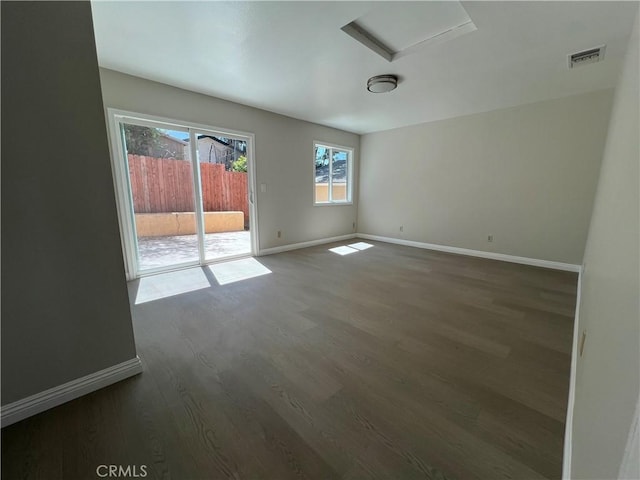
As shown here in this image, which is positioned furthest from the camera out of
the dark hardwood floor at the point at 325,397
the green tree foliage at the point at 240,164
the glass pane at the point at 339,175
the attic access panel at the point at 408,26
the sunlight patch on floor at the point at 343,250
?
the glass pane at the point at 339,175

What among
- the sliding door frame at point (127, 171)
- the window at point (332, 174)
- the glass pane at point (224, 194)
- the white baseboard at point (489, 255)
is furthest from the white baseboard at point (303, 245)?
the sliding door frame at point (127, 171)

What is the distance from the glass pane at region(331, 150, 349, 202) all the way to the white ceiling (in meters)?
2.09

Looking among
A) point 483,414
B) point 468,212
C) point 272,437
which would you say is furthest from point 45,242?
point 468,212

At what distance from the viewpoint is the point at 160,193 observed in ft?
11.6

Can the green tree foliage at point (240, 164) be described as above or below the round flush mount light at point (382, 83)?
below

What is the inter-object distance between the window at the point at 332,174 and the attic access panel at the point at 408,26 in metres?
2.98

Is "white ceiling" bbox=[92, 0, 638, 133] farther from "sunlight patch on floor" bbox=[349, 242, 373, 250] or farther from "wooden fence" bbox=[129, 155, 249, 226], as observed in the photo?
"sunlight patch on floor" bbox=[349, 242, 373, 250]

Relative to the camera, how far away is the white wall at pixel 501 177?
3.60 m

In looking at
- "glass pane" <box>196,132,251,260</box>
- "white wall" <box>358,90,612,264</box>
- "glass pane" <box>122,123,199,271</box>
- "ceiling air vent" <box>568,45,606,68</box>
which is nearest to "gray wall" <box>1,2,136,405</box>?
"glass pane" <box>122,123,199,271</box>

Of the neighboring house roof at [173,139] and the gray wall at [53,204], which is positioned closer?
the gray wall at [53,204]

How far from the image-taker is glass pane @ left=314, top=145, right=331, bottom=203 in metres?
5.53

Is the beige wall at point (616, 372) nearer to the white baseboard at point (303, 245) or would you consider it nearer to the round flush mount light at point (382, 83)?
the round flush mount light at point (382, 83)

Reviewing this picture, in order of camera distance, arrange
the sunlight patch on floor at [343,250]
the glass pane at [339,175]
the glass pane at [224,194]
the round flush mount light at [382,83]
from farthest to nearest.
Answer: the glass pane at [339,175] → the sunlight patch on floor at [343,250] → the glass pane at [224,194] → the round flush mount light at [382,83]

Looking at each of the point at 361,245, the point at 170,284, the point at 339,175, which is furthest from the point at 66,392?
the point at 339,175
